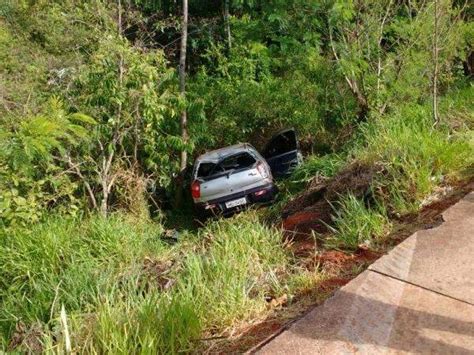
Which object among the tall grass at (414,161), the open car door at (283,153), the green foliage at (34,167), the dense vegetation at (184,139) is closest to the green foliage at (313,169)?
the dense vegetation at (184,139)

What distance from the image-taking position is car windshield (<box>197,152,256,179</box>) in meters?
9.84

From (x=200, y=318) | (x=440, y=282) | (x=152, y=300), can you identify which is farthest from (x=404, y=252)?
(x=152, y=300)

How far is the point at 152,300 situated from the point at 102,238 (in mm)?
3141

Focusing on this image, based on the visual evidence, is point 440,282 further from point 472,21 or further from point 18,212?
point 472,21

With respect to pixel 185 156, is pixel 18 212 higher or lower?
higher

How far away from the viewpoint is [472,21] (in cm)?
1102

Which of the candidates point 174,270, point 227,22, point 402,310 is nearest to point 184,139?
point 227,22

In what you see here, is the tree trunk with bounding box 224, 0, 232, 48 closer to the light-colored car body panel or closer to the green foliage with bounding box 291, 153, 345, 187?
the light-colored car body panel

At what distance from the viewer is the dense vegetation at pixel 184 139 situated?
3.20 m

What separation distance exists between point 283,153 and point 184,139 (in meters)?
2.50

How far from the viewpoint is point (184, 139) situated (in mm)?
11656

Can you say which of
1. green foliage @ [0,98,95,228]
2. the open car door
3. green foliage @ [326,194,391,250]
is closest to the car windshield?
the open car door

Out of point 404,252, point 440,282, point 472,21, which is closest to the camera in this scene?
point 440,282

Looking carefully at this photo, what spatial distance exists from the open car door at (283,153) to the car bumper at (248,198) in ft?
4.52
